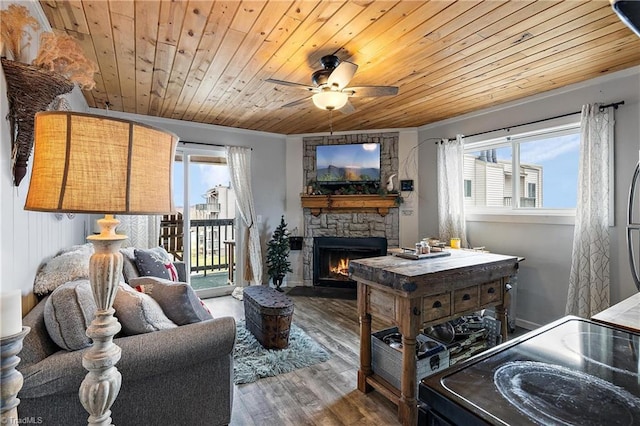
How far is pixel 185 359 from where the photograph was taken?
1.56 m

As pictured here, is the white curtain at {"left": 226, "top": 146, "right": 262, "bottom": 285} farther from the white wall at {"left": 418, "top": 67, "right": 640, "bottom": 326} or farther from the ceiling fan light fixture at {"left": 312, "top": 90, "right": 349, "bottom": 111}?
the white wall at {"left": 418, "top": 67, "right": 640, "bottom": 326}

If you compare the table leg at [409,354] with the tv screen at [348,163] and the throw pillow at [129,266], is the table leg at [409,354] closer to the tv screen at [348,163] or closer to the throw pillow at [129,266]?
the throw pillow at [129,266]

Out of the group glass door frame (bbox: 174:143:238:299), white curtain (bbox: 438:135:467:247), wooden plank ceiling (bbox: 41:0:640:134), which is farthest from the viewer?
glass door frame (bbox: 174:143:238:299)

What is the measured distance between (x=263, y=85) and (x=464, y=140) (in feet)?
8.91

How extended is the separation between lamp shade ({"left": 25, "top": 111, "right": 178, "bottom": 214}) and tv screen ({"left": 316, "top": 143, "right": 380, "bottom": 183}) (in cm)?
402

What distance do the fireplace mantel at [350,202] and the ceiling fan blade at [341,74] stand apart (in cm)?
246

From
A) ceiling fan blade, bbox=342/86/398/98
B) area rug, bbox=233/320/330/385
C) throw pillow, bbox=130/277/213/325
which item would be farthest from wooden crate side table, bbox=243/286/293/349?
ceiling fan blade, bbox=342/86/398/98

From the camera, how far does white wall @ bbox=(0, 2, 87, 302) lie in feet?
4.49

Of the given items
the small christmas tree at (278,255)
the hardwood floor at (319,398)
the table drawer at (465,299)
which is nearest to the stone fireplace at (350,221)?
the small christmas tree at (278,255)

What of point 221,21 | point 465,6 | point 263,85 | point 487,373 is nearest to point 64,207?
point 487,373

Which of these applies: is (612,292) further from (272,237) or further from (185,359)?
(272,237)

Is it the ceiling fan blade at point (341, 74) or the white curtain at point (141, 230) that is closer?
the ceiling fan blade at point (341, 74)

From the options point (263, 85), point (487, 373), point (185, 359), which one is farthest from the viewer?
point (263, 85)

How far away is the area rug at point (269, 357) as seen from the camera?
8.09 ft
